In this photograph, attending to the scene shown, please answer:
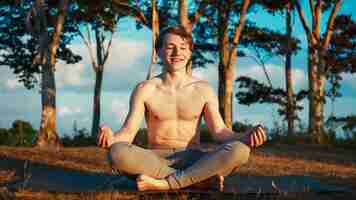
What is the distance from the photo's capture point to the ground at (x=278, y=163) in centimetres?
550

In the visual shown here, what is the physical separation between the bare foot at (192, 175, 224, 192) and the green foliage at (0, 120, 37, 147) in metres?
8.22

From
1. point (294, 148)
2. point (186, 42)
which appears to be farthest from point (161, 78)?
point (294, 148)

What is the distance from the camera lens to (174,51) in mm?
4168

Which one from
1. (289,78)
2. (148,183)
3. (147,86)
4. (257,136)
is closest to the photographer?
(257,136)

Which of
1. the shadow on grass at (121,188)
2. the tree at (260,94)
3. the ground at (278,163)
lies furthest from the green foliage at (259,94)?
the shadow on grass at (121,188)

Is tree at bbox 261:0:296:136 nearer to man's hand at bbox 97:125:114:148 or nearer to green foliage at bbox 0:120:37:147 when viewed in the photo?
green foliage at bbox 0:120:37:147

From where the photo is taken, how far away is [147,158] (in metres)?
3.99

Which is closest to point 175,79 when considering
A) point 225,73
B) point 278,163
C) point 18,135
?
point 278,163

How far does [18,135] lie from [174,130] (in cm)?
931

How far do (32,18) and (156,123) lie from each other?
8.77 m

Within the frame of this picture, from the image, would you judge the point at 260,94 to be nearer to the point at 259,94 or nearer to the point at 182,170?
the point at 259,94

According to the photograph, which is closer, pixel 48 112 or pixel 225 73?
pixel 48 112

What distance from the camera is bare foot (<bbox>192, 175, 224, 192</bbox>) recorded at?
4.02m

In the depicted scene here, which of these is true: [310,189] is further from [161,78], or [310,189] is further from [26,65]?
[26,65]
